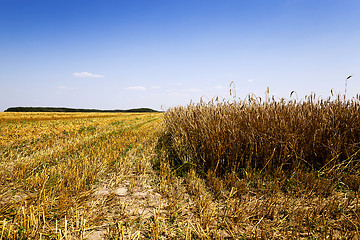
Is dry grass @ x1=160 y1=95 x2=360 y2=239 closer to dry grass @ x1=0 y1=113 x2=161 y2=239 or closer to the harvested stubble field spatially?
the harvested stubble field

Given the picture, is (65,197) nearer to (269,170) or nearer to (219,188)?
(219,188)

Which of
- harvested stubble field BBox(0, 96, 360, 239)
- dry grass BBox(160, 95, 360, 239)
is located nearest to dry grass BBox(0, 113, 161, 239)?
harvested stubble field BBox(0, 96, 360, 239)

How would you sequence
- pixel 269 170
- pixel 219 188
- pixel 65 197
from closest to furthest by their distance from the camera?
pixel 65 197, pixel 219 188, pixel 269 170

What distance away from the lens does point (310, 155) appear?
3.83m

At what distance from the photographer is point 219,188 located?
10.0 feet

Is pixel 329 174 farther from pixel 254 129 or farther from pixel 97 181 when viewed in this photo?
pixel 97 181

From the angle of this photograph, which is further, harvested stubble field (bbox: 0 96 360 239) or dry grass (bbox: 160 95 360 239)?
dry grass (bbox: 160 95 360 239)

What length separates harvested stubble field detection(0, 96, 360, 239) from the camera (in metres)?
2.07

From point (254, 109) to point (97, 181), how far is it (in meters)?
3.82

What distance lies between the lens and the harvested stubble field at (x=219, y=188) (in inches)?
81.5

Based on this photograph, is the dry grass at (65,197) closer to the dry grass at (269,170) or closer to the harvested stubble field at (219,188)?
the harvested stubble field at (219,188)

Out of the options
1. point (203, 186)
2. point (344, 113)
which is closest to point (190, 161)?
point (203, 186)

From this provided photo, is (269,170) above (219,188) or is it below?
above

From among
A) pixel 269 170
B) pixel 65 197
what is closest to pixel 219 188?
pixel 269 170
